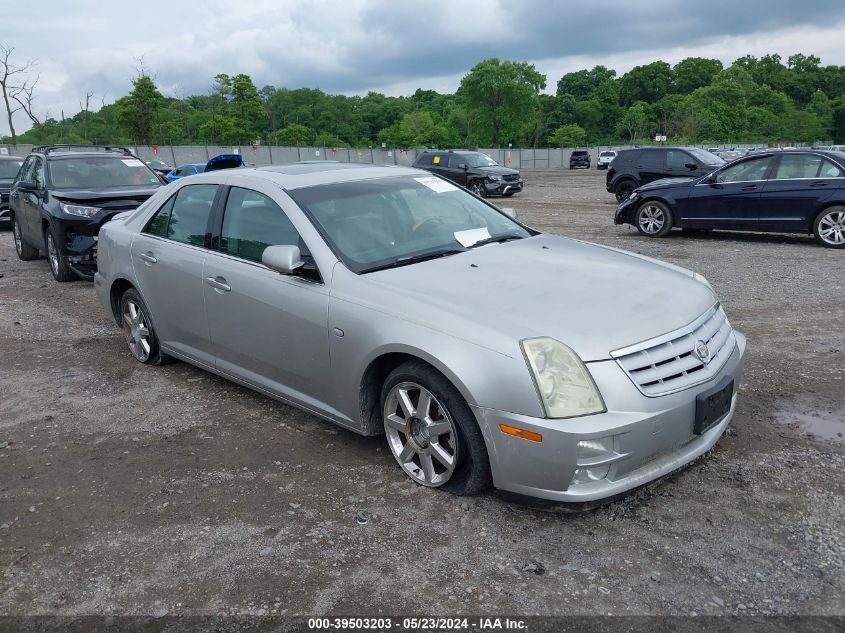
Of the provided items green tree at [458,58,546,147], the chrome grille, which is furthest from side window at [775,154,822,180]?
green tree at [458,58,546,147]

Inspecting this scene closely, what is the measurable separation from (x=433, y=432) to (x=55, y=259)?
7.90m

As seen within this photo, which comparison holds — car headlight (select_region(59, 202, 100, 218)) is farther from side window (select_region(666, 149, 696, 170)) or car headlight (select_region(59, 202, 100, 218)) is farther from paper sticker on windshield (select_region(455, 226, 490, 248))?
side window (select_region(666, 149, 696, 170))

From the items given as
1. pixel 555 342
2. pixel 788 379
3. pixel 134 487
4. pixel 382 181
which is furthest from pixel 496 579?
pixel 788 379

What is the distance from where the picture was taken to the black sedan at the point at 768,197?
10.7 metres

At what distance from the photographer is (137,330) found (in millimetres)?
5703

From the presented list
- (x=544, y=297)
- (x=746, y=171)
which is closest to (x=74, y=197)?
(x=544, y=297)

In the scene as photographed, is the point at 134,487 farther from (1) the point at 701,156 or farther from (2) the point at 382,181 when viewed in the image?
(1) the point at 701,156

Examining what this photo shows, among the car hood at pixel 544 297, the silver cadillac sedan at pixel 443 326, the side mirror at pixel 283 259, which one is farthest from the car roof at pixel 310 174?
the car hood at pixel 544 297

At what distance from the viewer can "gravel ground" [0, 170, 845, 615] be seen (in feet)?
9.05

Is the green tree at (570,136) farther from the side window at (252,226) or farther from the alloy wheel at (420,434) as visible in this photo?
the alloy wheel at (420,434)

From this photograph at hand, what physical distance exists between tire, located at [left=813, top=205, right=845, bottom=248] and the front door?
9635mm

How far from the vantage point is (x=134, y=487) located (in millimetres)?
3754

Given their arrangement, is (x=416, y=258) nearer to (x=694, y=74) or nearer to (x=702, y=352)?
(x=702, y=352)

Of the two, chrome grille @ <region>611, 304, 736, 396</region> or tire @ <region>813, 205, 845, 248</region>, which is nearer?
chrome grille @ <region>611, 304, 736, 396</region>
